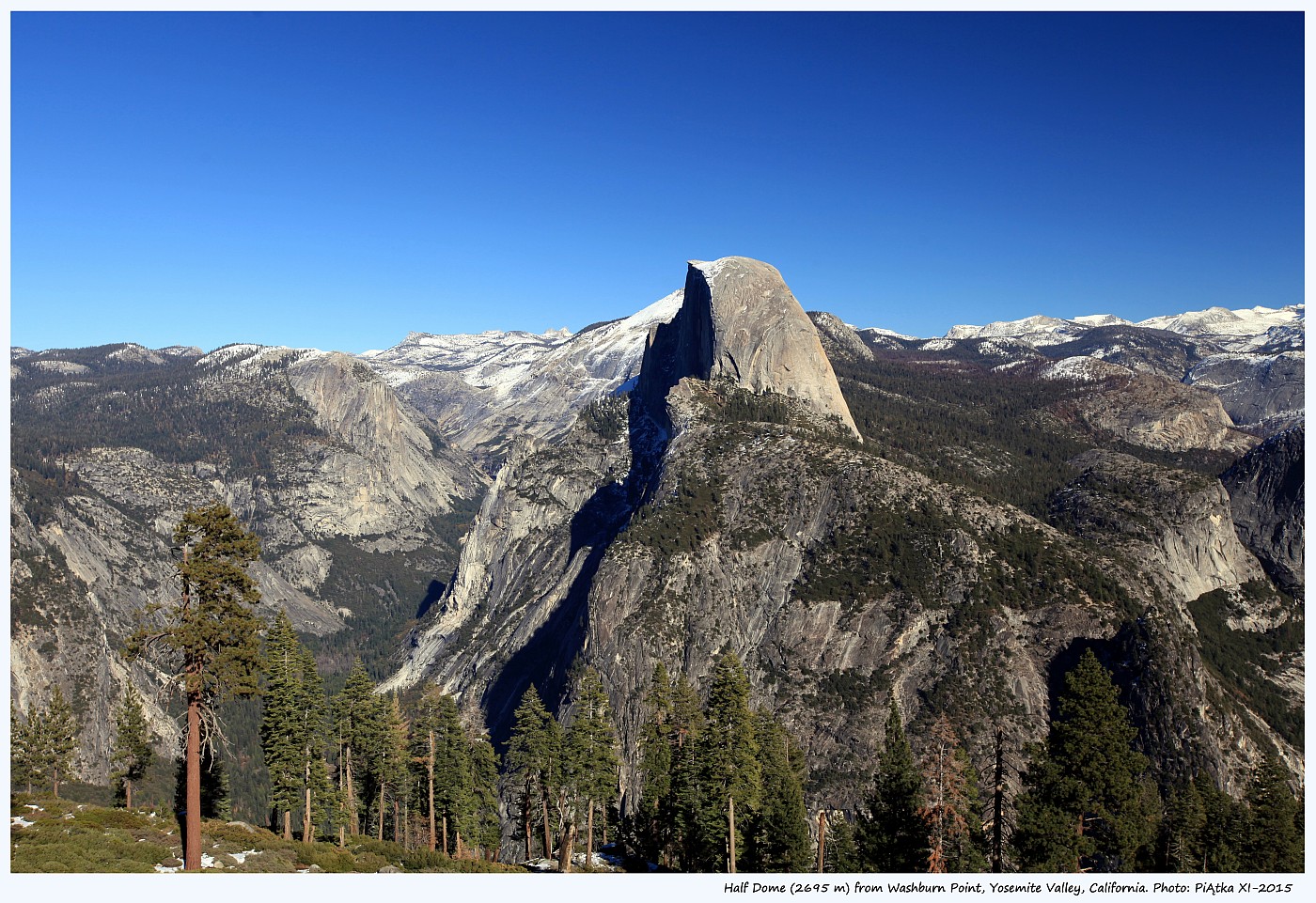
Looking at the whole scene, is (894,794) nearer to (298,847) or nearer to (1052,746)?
(1052,746)

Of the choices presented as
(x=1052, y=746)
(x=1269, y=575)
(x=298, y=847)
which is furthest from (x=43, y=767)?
Answer: (x=1269, y=575)

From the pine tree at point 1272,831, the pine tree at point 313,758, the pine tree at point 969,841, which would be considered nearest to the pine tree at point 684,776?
the pine tree at point 969,841

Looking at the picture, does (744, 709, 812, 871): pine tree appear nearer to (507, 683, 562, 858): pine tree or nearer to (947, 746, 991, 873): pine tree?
(947, 746, 991, 873): pine tree

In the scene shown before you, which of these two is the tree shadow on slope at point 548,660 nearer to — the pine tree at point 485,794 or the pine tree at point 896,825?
the pine tree at point 485,794

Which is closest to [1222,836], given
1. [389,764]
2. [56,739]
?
[389,764]

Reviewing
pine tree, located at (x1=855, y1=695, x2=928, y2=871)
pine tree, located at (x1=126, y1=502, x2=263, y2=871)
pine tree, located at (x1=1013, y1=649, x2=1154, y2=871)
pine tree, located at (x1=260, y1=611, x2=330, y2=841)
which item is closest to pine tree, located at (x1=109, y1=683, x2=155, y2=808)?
pine tree, located at (x1=260, y1=611, x2=330, y2=841)

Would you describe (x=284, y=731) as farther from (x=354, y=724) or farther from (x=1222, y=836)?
(x=1222, y=836)
